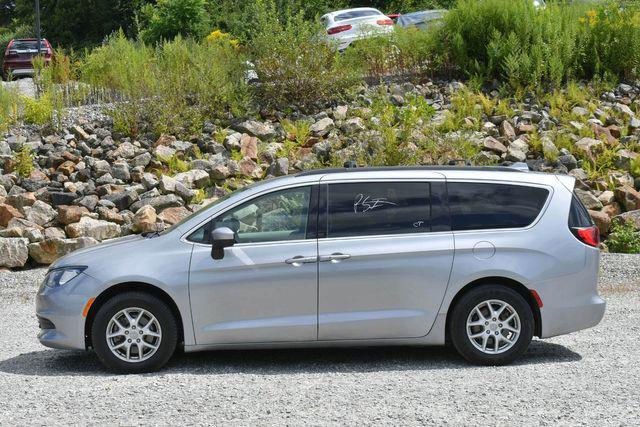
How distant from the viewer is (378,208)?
7816mm

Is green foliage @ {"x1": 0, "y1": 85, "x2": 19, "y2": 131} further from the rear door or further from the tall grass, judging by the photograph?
the rear door

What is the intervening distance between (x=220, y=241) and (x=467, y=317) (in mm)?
2010

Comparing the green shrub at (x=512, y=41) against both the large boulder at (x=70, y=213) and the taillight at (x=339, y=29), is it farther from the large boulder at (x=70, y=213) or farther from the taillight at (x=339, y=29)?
the taillight at (x=339, y=29)

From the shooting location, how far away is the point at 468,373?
7.45 m

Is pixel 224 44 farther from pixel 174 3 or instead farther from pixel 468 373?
pixel 468 373

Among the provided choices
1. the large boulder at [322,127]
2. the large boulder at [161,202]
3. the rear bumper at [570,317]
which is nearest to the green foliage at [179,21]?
the large boulder at [322,127]

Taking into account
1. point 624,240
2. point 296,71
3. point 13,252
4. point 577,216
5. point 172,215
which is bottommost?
point 624,240

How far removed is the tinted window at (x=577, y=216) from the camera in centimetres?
791

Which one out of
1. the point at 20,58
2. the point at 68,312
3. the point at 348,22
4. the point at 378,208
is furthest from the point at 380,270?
the point at 20,58

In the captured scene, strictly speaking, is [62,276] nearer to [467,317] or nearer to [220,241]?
[220,241]

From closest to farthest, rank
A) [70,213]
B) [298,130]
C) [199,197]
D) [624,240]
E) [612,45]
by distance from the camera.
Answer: [624,240]
[70,213]
[199,197]
[298,130]
[612,45]

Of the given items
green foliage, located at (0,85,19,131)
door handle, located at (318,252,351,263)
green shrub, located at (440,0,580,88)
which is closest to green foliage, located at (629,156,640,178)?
green shrub, located at (440,0,580,88)

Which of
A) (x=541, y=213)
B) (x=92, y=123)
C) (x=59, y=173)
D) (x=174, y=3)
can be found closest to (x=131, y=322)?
(x=541, y=213)

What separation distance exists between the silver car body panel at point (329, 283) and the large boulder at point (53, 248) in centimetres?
477
